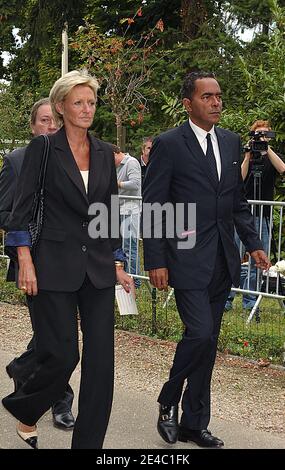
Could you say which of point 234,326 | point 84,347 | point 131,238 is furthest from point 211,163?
point 131,238

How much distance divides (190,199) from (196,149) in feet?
0.94

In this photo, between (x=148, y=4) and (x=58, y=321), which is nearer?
(x=58, y=321)

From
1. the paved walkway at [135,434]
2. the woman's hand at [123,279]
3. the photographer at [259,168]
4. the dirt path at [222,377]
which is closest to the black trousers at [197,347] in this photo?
the paved walkway at [135,434]

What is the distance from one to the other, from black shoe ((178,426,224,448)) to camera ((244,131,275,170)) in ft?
12.1

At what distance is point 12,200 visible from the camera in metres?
4.35

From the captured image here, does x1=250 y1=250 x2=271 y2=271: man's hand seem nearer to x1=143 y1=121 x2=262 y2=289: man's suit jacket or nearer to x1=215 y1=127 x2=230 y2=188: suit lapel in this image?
x1=143 y1=121 x2=262 y2=289: man's suit jacket

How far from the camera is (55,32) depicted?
50.1 feet

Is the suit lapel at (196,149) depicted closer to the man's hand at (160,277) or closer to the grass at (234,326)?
the man's hand at (160,277)

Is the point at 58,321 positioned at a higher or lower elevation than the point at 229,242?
lower

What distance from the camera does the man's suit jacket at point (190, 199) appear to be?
4254 mm

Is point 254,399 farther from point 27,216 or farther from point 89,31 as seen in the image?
point 89,31

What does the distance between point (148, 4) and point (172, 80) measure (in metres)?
3.51

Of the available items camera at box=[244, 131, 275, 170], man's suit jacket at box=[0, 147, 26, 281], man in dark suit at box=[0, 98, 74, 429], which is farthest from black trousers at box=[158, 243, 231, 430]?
camera at box=[244, 131, 275, 170]
